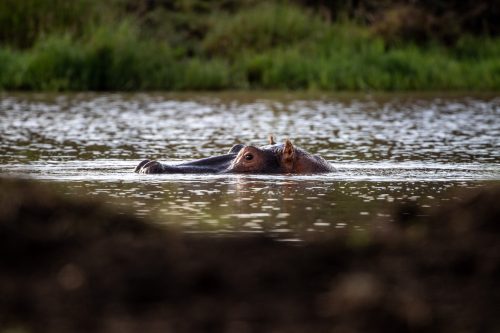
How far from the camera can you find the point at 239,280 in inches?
164

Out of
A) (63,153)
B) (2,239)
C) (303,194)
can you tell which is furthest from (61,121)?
(2,239)

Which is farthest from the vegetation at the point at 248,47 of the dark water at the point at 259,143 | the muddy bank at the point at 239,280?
the muddy bank at the point at 239,280

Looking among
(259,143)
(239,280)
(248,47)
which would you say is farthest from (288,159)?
(248,47)

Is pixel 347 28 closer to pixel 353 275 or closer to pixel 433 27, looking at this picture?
pixel 433 27

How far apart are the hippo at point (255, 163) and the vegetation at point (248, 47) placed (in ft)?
39.6

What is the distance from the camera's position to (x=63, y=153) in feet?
37.3

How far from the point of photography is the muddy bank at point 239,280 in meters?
3.82

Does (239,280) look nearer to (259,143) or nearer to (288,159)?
(288,159)

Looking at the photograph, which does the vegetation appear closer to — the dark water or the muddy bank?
the dark water

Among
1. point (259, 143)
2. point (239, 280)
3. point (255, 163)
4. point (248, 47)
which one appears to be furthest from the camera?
point (248, 47)

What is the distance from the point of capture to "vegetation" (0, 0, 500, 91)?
2186cm

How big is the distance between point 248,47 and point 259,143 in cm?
1240

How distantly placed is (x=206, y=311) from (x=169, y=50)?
19.6 m

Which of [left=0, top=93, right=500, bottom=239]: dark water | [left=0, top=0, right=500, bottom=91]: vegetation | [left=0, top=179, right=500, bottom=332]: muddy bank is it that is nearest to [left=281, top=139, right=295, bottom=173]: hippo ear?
[left=0, top=93, right=500, bottom=239]: dark water
